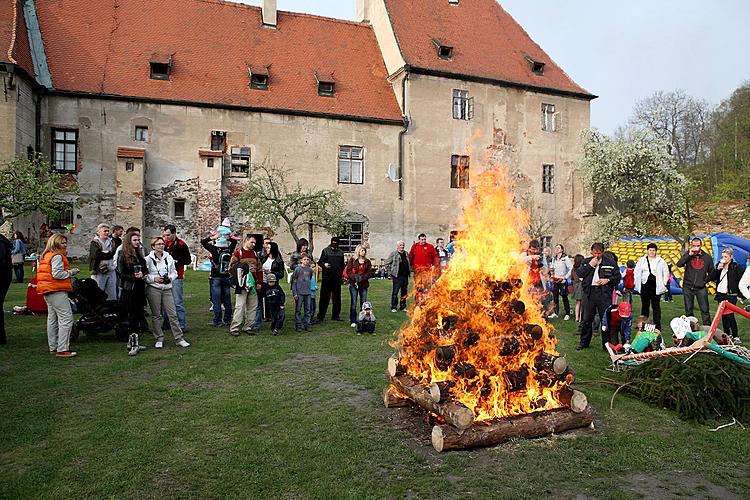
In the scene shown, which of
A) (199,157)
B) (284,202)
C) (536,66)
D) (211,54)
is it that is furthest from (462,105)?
(199,157)

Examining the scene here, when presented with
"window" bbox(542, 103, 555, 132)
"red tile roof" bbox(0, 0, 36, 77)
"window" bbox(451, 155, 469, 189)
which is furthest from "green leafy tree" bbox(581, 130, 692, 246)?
"red tile roof" bbox(0, 0, 36, 77)

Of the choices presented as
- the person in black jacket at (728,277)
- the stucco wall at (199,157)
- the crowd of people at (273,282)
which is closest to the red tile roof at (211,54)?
the stucco wall at (199,157)

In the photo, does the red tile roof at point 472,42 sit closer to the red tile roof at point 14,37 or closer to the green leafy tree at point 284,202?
the green leafy tree at point 284,202

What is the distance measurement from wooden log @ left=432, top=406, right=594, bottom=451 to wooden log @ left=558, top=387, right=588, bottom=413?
0.18ft

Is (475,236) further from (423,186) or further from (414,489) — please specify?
(423,186)

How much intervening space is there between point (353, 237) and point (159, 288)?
67.0ft

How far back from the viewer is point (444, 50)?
1229 inches

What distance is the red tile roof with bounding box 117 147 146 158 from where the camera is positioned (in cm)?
2495

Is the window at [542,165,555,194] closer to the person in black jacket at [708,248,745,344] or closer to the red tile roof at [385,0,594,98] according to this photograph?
the red tile roof at [385,0,594,98]

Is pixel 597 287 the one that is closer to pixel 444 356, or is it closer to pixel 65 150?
pixel 444 356

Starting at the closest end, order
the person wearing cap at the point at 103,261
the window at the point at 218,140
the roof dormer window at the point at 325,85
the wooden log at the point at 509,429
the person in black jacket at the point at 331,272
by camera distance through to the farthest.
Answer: the wooden log at the point at 509,429, the person wearing cap at the point at 103,261, the person in black jacket at the point at 331,272, the window at the point at 218,140, the roof dormer window at the point at 325,85

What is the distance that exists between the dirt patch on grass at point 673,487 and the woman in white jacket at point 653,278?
285 inches

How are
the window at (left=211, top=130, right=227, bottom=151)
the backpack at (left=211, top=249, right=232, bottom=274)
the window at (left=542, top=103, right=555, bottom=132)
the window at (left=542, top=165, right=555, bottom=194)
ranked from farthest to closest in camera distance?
the window at (left=542, top=165, right=555, bottom=194)
the window at (left=542, top=103, right=555, bottom=132)
the window at (left=211, top=130, right=227, bottom=151)
the backpack at (left=211, top=249, right=232, bottom=274)

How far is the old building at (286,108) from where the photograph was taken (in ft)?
82.4
